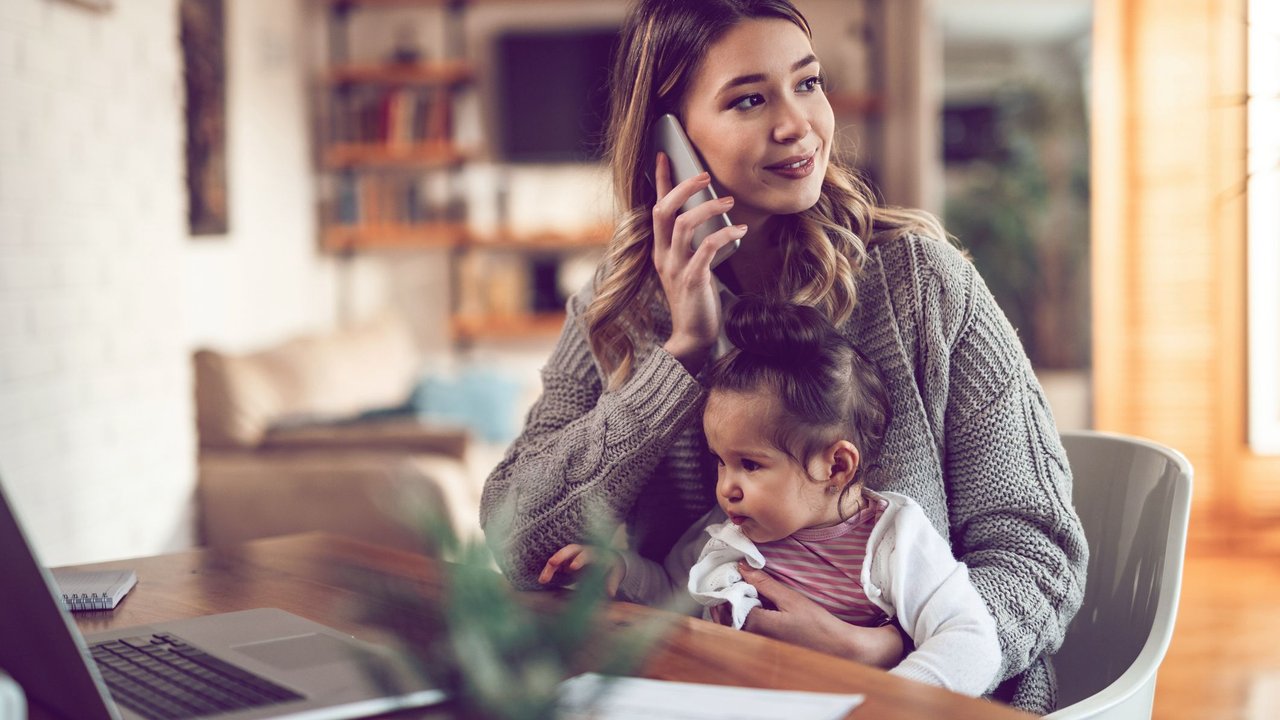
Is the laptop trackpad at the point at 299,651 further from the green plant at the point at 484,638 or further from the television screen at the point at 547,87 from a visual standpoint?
the television screen at the point at 547,87

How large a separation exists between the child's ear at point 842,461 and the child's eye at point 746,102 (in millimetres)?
405

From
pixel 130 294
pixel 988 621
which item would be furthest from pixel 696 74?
pixel 130 294

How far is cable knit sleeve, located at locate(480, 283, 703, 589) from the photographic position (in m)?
1.26

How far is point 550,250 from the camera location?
595 centimetres

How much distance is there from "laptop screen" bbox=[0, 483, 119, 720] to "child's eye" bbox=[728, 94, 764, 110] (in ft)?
2.88

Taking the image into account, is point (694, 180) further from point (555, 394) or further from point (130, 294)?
point (130, 294)

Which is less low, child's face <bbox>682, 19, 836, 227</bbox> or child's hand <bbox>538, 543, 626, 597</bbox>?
child's face <bbox>682, 19, 836, 227</bbox>

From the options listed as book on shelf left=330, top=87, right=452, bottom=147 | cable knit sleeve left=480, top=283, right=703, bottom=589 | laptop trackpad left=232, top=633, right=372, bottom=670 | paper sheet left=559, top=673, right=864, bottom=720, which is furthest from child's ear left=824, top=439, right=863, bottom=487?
book on shelf left=330, top=87, right=452, bottom=147

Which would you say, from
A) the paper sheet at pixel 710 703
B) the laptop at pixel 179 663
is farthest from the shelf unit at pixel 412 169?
the paper sheet at pixel 710 703

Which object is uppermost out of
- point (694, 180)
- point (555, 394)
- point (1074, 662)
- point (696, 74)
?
point (696, 74)

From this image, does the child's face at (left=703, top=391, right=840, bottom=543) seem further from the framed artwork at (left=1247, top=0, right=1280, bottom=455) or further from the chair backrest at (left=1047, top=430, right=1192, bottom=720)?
the framed artwork at (left=1247, top=0, right=1280, bottom=455)

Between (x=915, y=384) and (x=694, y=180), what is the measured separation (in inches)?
13.0

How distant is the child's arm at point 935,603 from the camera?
1.06 meters

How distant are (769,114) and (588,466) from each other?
44cm
